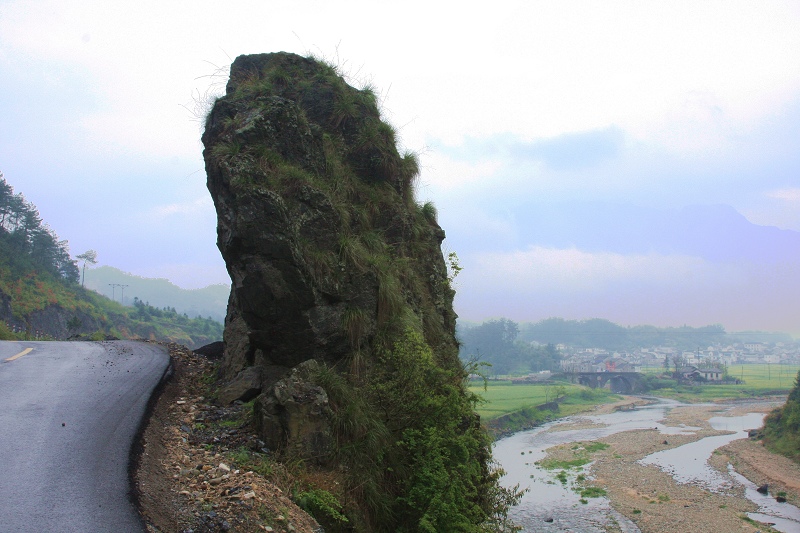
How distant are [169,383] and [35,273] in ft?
159

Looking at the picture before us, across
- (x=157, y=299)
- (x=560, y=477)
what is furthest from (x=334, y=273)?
(x=157, y=299)

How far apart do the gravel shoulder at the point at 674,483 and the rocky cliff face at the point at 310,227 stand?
26.7 m

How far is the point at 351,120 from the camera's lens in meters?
12.4

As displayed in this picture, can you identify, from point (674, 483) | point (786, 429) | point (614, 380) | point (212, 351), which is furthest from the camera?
point (614, 380)

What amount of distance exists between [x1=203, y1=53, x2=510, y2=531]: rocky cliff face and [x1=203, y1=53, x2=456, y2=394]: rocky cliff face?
0.08 ft

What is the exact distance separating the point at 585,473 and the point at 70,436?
137ft

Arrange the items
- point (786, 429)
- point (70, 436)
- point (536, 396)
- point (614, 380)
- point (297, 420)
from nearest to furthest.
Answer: point (70, 436), point (297, 420), point (786, 429), point (536, 396), point (614, 380)

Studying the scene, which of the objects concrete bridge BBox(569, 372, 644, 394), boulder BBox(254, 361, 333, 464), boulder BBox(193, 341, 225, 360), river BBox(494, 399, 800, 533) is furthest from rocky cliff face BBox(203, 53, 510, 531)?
concrete bridge BBox(569, 372, 644, 394)

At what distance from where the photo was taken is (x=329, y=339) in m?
8.88

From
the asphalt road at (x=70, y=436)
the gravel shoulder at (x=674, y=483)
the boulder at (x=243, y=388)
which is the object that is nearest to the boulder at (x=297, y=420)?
the boulder at (x=243, y=388)

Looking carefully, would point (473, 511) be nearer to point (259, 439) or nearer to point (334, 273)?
point (259, 439)

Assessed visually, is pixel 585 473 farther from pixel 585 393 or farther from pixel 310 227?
pixel 585 393

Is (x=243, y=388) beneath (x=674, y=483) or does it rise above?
above

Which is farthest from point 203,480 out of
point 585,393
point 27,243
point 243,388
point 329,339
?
point 585,393
